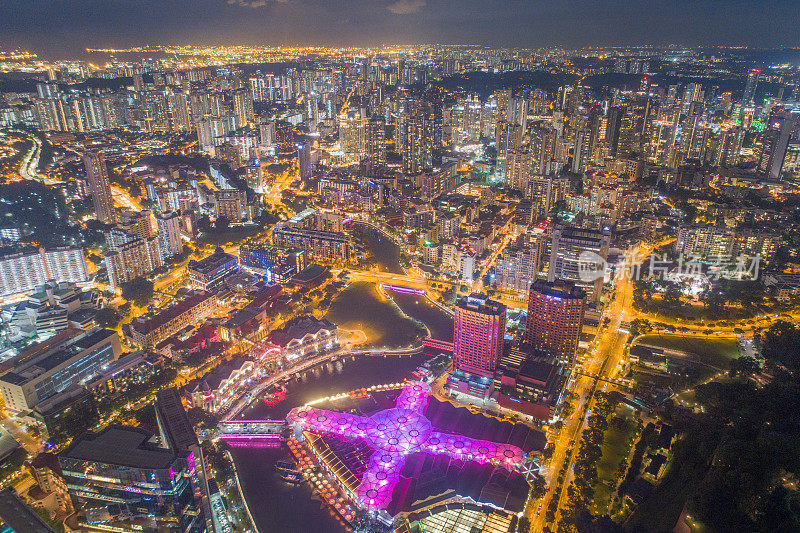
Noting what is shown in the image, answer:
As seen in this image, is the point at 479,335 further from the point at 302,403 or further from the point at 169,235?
the point at 169,235

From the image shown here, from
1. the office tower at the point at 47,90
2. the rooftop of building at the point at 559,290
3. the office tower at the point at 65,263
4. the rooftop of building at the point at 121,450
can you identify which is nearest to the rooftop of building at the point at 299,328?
the rooftop of building at the point at 121,450

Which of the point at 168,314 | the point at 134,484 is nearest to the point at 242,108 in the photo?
the point at 168,314

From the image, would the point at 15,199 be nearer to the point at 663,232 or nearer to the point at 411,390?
the point at 411,390

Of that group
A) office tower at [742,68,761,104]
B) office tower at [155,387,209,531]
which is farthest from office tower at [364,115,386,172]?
office tower at [742,68,761,104]

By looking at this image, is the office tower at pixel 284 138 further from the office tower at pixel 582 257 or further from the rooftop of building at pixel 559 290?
the rooftop of building at pixel 559 290

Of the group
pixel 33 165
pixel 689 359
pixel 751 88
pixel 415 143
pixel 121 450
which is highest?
pixel 751 88

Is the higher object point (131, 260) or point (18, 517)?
point (131, 260)

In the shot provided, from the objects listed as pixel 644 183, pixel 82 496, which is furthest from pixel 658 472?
pixel 644 183
